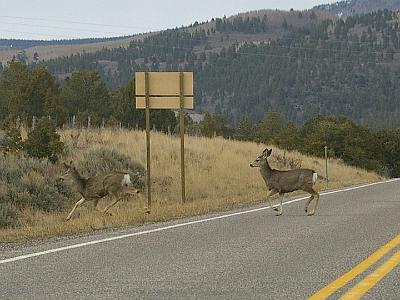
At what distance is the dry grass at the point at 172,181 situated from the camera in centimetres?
1516

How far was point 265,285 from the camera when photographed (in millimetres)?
7914

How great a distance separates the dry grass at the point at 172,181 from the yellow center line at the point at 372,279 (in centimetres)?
584

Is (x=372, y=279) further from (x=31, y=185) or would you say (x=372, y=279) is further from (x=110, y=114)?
(x=110, y=114)

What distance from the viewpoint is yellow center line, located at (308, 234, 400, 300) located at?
7.43 metres

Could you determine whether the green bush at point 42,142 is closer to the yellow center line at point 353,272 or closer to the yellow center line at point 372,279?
the yellow center line at point 353,272

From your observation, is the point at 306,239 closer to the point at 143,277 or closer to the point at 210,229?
the point at 210,229

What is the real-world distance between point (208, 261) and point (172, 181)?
16.0 m

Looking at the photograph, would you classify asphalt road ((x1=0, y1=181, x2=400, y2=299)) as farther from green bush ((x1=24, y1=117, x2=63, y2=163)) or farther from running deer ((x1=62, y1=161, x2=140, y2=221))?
green bush ((x1=24, y1=117, x2=63, y2=163))

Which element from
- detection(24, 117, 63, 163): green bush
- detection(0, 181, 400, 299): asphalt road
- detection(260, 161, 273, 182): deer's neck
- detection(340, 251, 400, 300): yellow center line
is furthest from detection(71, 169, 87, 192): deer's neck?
detection(340, 251, 400, 300): yellow center line

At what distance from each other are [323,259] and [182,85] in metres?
10.0

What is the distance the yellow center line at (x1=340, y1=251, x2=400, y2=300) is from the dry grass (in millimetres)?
5841

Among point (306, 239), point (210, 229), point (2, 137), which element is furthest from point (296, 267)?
point (2, 137)

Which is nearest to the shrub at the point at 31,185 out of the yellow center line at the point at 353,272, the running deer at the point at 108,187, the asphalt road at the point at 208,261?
the running deer at the point at 108,187

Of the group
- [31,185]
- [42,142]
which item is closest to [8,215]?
[31,185]
